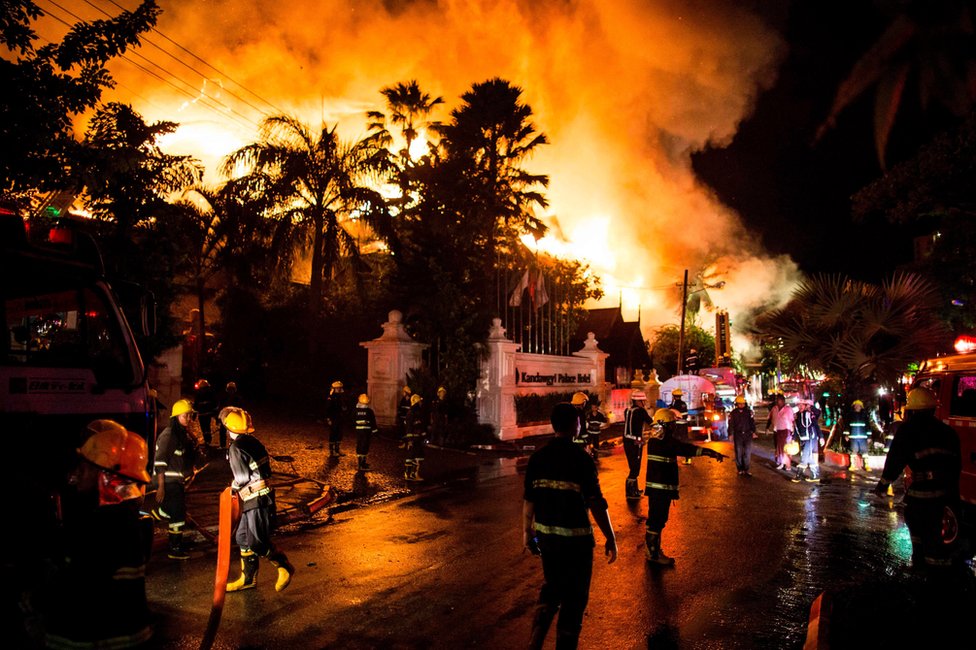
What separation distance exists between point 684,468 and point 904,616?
10.4 meters

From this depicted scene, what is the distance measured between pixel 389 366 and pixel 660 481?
46.7 feet

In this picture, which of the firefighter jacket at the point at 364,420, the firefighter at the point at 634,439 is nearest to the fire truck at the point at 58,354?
the firefighter jacket at the point at 364,420

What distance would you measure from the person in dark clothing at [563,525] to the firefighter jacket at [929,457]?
10.5ft

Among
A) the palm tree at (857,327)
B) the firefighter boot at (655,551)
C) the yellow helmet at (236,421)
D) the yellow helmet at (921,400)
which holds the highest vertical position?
the palm tree at (857,327)

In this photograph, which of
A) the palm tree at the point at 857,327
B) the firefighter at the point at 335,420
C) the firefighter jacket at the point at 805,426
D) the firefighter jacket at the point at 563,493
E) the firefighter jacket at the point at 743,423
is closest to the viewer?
the firefighter jacket at the point at 563,493

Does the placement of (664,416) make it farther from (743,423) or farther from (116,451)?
(743,423)

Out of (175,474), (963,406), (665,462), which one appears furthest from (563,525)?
(963,406)

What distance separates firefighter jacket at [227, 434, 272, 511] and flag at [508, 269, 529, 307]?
16997 millimetres

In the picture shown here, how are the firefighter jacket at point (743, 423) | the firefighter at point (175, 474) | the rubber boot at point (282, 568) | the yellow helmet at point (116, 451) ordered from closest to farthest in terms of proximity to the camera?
the yellow helmet at point (116, 451)
the rubber boot at point (282, 568)
the firefighter at point (175, 474)
the firefighter jacket at point (743, 423)

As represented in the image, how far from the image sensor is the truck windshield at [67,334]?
566 cm

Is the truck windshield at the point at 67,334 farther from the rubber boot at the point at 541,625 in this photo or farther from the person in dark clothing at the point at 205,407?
the person in dark clothing at the point at 205,407

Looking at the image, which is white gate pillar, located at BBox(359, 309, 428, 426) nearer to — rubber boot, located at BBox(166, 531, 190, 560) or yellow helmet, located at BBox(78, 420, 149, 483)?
rubber boot, located at BBox(166, 531, 190, 560)

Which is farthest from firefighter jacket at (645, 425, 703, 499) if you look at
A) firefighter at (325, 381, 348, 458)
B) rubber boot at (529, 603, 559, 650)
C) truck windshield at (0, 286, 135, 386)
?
firefighter at (325, 381, 348, 458)

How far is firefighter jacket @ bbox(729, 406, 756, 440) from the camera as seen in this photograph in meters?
14.5
